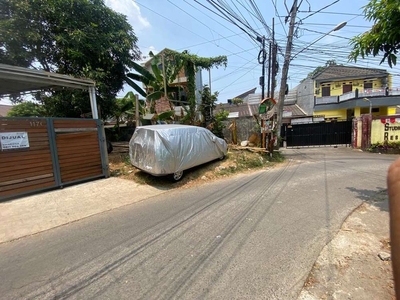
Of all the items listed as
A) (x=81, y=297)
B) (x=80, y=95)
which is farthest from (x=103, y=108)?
(x=81, y=297)

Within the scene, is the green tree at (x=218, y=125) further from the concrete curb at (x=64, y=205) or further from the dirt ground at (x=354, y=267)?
the dirt ground at (x=354, y=267)

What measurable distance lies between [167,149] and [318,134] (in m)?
13.3

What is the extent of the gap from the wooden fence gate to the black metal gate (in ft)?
44.2

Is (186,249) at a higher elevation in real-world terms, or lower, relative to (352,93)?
lower

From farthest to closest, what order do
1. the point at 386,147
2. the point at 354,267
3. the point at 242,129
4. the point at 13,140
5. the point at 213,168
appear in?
the point at 242,129, the point at 386,147, the point at 213,168, the point at 13,140, the point at 354,267

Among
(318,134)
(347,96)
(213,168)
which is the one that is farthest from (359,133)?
(213,168)

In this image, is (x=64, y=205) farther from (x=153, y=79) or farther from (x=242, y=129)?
(x=153, y=79)

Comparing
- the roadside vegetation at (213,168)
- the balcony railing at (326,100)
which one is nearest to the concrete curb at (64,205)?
the roadside vegetation at (213,168)

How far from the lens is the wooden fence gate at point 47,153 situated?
5469 millimetres

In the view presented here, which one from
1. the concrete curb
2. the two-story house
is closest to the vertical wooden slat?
the concrete curb

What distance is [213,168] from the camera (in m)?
8.20

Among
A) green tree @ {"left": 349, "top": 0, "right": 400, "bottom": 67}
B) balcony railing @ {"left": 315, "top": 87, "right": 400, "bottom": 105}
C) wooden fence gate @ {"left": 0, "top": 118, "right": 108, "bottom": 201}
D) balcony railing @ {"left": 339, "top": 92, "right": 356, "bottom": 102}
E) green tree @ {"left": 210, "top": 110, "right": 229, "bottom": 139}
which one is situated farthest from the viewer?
balcony railing @ {"left": 339, "top": 92, "right": 356, "bottom": 102}

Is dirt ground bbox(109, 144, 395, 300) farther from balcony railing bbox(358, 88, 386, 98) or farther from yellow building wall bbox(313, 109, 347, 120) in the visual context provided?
yellow building wall bbox(313, 109, 347, 120)

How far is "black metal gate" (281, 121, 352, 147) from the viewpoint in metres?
14.6
